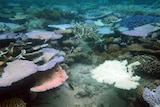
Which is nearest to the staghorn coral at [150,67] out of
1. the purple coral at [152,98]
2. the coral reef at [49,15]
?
the purple coral at [152,98]

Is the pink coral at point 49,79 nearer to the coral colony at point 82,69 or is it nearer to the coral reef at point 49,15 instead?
the coral colony at point 82,69

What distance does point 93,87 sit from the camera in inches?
171

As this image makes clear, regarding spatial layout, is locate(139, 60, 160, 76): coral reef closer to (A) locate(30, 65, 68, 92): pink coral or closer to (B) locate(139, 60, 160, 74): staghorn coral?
(B) locate(139, 60, 160, 74): staghorn coral

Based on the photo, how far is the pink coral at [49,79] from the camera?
3.26m

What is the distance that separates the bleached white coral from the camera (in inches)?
134

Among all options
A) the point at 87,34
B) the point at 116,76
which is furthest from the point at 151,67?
the point at 87,34

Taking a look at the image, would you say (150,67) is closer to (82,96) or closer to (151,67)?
(151,67)

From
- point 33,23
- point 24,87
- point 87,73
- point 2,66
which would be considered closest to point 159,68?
point 87,73

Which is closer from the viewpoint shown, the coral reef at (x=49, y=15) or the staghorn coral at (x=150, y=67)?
the staghorn coral at (x=150, y=67)

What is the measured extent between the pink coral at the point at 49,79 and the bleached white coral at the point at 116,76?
60cm

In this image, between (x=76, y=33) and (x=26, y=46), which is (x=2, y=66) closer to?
(x=26, y=46)

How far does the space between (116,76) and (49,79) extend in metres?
1.16

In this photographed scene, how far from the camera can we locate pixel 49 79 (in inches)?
137

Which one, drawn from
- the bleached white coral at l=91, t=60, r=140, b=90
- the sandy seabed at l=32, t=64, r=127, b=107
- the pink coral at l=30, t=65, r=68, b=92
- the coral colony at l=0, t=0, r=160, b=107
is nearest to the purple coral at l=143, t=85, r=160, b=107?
the coral colony at l=0, t=0, r=160, b=107
